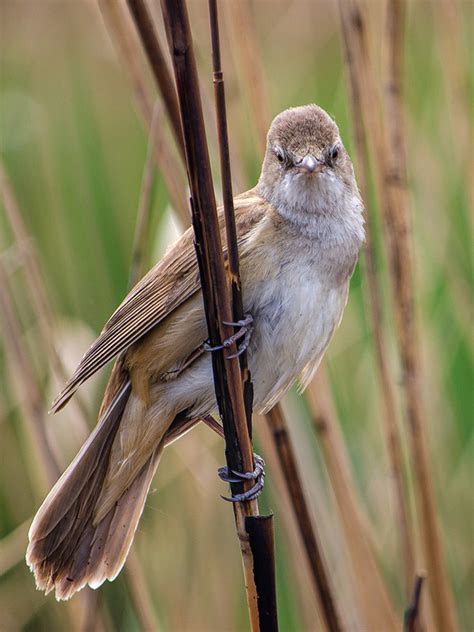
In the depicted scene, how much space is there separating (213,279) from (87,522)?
865 millimetres

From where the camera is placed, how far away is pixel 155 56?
157 centimetres

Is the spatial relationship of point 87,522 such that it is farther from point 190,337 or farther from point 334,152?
point 334,152

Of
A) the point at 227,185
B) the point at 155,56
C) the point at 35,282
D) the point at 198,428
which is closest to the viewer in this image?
the point at 227,185

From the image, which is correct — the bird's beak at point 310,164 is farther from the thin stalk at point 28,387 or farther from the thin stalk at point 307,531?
the thin stalk at point 28,387

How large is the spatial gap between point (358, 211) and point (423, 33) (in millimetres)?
1778

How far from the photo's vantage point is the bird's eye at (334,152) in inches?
80.7

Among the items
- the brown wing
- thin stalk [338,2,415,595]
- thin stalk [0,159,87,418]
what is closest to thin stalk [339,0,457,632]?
thin stalk [338,2,415,595]

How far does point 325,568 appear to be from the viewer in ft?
5.75

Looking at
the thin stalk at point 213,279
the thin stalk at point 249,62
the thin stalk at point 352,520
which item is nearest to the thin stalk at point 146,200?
the thin stalk at point 249,62

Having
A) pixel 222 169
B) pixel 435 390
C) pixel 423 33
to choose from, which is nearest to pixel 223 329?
pixel 222 169

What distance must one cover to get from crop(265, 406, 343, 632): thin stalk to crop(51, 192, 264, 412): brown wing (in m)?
0.33

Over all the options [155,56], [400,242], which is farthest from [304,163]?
[155,56]

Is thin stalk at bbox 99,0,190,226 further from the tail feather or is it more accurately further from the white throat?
the tail feather

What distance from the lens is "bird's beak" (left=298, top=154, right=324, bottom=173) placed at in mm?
1965
